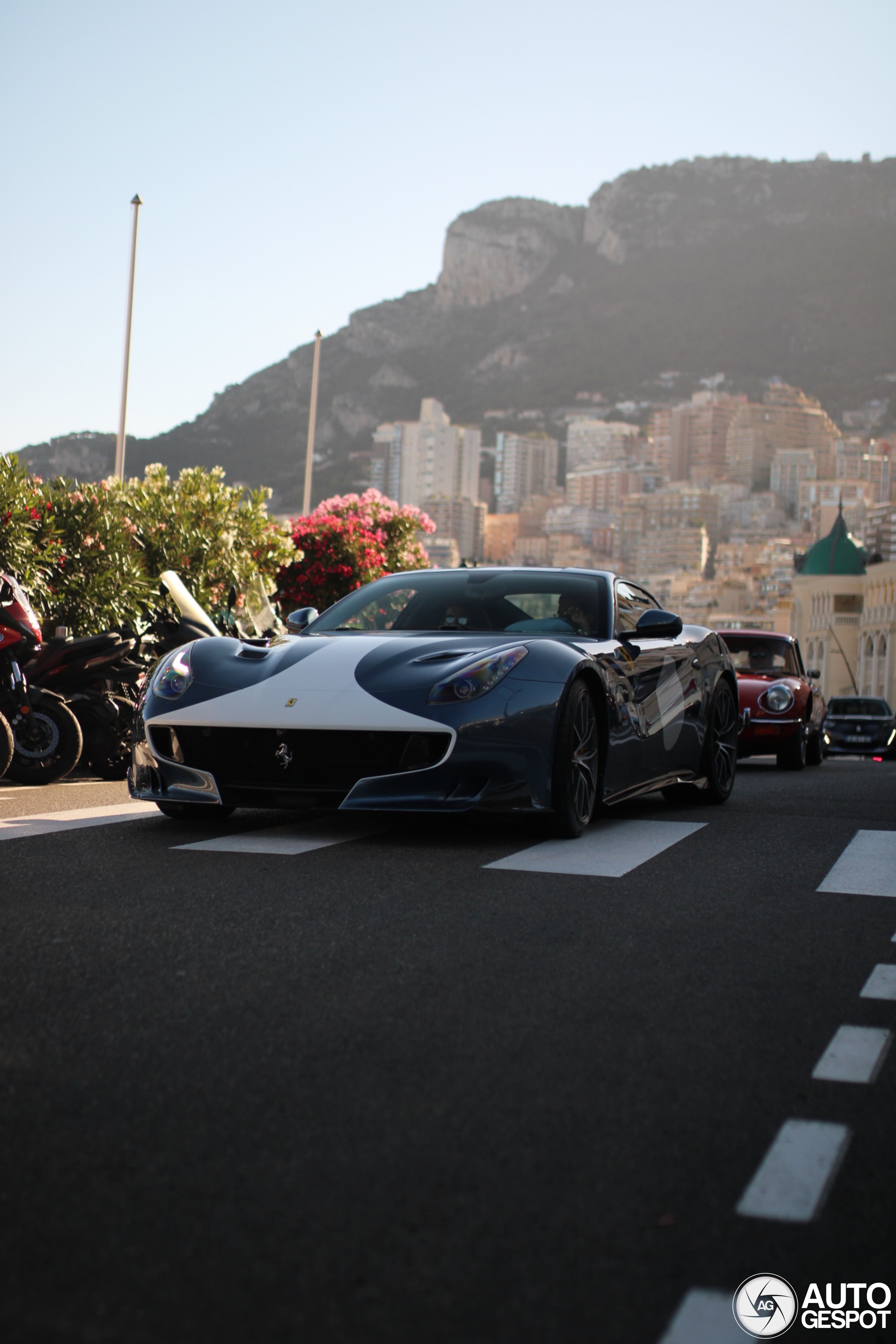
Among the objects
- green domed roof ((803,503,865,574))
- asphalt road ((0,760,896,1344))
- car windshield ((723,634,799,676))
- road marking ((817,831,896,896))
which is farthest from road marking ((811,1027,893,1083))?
green domed roof ((803,503,865,574))

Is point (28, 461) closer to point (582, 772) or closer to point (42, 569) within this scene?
point (42, 569)

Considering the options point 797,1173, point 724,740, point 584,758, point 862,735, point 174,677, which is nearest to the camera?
point 797,1173

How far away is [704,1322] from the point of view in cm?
200

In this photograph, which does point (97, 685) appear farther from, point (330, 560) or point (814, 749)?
point (330, 560)

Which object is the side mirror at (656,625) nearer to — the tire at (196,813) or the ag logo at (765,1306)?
the tire at (196,813)

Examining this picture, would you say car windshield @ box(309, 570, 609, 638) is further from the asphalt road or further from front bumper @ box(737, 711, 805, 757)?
Answer: front bumper @ box(737, 711, 805, 757)

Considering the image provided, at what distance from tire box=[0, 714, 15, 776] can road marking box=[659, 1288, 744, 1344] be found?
24.9 ft

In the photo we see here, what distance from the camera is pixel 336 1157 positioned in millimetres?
2529

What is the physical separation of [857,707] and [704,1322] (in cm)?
3461

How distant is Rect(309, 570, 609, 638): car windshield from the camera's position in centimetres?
770

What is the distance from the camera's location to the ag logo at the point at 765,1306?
6.60 ft

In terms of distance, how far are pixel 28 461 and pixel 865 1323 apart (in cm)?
1124

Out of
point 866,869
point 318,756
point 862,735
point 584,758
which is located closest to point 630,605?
point 584,758

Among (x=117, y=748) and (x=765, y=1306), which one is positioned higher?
(x=765, y=1306)
